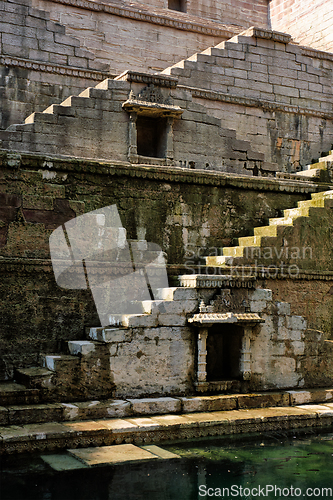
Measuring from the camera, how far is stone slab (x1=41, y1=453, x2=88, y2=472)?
5125 mm

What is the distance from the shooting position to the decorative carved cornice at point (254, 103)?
42.9ft

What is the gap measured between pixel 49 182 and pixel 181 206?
2145 millimetres

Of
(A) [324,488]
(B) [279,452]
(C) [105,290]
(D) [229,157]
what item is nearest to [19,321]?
(C) [105,290]

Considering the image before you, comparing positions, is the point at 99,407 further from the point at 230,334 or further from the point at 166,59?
the point at 166,59

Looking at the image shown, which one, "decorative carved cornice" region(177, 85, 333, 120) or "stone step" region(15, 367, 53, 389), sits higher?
"decorative carved cornice" region(177, 85, 333, 120)

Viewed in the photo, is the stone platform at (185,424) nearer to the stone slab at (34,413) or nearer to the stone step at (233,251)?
the stone slab at (34,413)

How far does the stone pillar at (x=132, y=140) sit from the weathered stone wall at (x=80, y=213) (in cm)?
237

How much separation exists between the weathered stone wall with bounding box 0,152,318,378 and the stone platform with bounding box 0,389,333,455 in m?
1.50

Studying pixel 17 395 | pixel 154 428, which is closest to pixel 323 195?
pixel 154 428

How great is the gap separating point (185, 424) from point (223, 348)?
1901 mm

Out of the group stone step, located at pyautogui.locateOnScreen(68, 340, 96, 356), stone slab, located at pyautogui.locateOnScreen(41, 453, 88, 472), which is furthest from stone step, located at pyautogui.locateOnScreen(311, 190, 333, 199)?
stone slab, located at pyautogui.locateOnScreen(41, 453, 88, 472)

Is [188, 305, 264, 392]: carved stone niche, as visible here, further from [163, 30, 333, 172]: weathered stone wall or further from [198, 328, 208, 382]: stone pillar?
[163, 30, 333, 172]: weathered stone wall

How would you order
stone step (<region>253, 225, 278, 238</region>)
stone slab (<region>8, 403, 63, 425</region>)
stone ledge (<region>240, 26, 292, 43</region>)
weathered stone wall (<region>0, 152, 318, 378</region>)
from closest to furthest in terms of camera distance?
stone slab (<region>8, 403, 63, 425</region>) → weathered stone wall (<region>0, 152, 318, 378</region>) → stone step (<region>253, 225, 278, 238</region>) → stone ledge (<region>240, 26, 292, 43</region>)

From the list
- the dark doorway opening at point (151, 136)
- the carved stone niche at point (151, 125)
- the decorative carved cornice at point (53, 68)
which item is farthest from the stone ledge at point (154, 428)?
the decorative carved cornice at point (53, 68)
